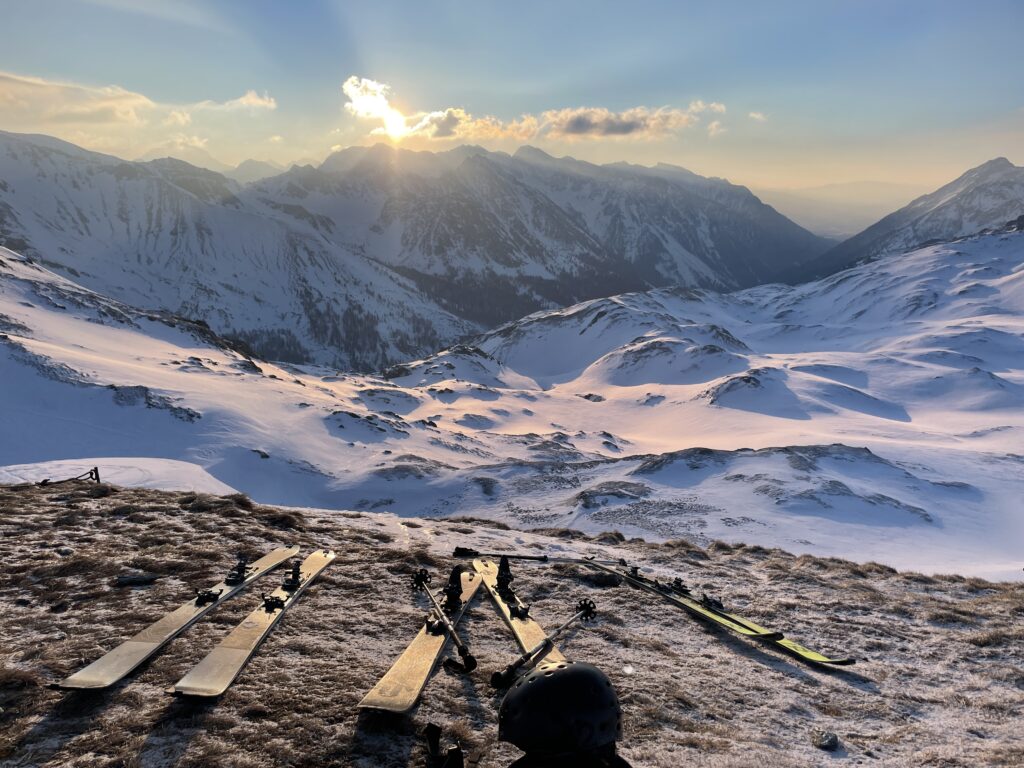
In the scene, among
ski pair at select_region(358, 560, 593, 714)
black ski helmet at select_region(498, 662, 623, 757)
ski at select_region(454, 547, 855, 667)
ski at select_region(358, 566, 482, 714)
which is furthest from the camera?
ski at select_region(454, 547, 855, 667)

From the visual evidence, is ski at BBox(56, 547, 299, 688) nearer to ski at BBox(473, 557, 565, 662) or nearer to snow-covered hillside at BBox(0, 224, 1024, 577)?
ski at BBox(473, 557, 565, 662)

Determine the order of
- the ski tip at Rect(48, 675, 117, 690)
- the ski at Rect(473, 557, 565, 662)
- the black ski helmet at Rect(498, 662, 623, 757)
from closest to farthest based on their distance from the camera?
the black ski helmet at Rect(498, 662, 623, 757) → the ski tip at Rect(48, 675, 117, 690) → the ski at Rect(473, 557, 565, 662)

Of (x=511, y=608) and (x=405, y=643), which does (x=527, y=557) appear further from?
(x=405, y=643)

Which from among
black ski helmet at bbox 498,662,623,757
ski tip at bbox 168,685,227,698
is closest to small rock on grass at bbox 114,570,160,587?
ski tip at bbox 168,685,227,698

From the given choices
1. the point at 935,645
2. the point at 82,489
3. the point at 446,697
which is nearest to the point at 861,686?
the point at 935,645

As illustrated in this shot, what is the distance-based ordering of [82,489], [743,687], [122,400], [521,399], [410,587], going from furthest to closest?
[521,399]
[122,400]
[82,489]
[410,587]
[743,687]

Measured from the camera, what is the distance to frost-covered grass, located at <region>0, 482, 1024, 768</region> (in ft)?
20.2

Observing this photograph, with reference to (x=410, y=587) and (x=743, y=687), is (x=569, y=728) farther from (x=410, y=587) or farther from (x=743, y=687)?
(x=410, y=587)

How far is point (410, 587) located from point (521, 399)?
3829 inches

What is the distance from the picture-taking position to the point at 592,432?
287ft

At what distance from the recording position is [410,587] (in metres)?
10.9

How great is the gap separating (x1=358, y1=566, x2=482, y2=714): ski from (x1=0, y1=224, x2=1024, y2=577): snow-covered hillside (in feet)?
56.0

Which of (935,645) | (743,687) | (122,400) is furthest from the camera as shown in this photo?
(122,400)

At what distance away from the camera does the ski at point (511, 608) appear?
28.3 ft
